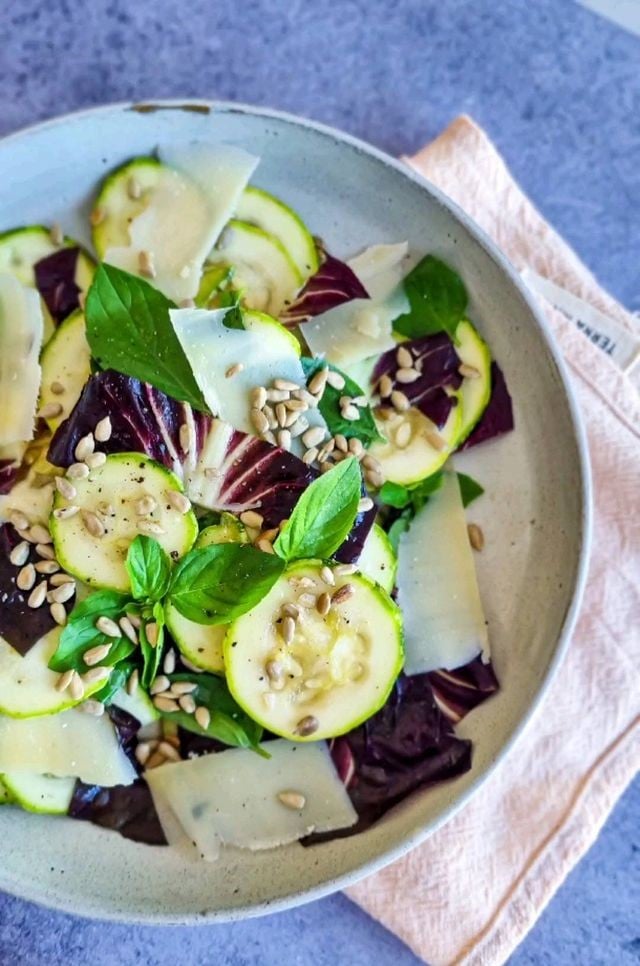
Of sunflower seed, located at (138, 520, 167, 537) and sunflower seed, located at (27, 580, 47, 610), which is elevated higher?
sunflower seed, located at (138, 520, 167, 537)

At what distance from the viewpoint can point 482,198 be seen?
8.71 ft

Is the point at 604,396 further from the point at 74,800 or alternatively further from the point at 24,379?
the point at 74,800

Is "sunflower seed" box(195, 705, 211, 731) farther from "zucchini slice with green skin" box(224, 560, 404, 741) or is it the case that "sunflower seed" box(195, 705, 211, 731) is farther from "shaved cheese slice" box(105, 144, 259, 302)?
"shaved cheese slice" box(105, 144, 259, 302)

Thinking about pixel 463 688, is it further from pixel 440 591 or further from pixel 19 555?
pixel 19 555

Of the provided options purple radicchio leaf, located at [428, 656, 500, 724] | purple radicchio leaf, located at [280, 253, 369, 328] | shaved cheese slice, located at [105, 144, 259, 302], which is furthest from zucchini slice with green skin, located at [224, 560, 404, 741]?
shaved cheese slice, located at [105, 144, 259, 302]

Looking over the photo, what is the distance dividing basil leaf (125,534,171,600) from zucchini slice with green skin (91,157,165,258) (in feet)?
2.54

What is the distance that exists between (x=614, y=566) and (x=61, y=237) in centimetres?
160

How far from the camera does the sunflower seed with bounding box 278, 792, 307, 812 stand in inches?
87.7

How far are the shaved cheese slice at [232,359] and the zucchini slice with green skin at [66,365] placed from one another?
0.26 m

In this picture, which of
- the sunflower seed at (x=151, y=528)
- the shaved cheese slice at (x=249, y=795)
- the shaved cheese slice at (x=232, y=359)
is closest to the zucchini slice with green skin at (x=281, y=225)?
the shaved cheese slice at (x=232, y=359)

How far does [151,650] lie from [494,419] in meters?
0.99

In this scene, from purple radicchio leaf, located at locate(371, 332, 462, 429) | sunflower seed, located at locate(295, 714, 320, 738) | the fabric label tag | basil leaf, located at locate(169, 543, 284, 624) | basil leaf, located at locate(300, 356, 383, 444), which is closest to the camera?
basil leaf, located at locate(169, 543, 284, 624)

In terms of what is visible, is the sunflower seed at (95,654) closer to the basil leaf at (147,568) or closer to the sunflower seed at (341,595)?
the basil leaf at (147,568)

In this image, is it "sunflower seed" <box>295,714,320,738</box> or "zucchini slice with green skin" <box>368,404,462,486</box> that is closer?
"sunflower seed" <box>295,714,320,738</box>
